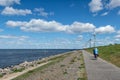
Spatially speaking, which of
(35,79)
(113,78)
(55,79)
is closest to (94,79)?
(113,78)

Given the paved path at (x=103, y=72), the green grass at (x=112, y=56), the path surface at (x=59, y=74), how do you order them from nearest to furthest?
1. the paved path at (x=103, y=72)
2. the path surface at (x=59, y=74)
3. the green grass at (x=112, y=56)

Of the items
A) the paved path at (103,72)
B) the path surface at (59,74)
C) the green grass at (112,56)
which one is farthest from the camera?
the green grass at (112,56)

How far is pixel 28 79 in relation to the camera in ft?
67.1

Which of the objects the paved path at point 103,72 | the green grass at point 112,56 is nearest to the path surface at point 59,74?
the paved path at point 103,72

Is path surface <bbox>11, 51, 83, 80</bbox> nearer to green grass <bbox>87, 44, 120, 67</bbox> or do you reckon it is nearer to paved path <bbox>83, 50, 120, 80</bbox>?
paved path <bbox>83, 50, 120, 80</bbox>

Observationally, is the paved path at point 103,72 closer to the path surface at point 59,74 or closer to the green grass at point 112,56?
the path surface at point 59,74

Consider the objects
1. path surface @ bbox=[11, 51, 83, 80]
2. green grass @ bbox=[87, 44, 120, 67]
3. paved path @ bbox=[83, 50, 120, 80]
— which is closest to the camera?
paved path @ bbox=[83, 50, 120, 80]

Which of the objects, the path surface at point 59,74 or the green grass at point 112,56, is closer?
the path surface at point 59,74

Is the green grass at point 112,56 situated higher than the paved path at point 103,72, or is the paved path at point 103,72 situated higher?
the green grass at point 112,56

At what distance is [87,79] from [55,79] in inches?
108

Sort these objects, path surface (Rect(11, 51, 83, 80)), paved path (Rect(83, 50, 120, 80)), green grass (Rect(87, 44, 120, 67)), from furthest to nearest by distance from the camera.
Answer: green grass (Rect(87, 44, 120, 67)) → path surface (Rect(11, 51, 83, 80)) → paved path (Rect(83, 50, 120, 80))

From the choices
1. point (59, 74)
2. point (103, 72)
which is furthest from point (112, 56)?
point (59, 74)

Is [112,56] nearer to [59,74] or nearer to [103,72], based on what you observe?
[103,72]

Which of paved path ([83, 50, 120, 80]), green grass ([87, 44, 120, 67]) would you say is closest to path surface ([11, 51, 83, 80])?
paved path ([83, 50, 120, 80])
